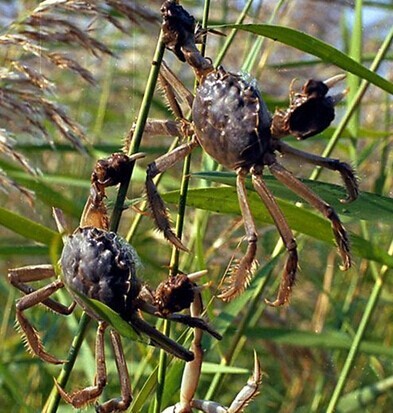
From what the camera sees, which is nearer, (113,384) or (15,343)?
(113,384)

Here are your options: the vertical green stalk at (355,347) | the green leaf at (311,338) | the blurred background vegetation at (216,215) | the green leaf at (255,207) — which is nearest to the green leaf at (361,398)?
the blurred background vegetation at (216,215)

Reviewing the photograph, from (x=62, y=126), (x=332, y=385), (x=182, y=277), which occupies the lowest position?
(x=182, y=277)

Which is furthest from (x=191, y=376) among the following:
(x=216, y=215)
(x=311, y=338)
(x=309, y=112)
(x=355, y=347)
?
(x=216, y=215)

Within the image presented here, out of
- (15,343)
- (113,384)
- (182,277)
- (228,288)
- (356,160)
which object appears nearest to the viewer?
(182,277)

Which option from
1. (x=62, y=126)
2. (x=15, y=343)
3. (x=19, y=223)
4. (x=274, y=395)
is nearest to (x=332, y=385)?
(x=274, y=395)

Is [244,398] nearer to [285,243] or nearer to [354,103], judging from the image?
[285,243]

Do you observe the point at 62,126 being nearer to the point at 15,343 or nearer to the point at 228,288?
the point at 228,288

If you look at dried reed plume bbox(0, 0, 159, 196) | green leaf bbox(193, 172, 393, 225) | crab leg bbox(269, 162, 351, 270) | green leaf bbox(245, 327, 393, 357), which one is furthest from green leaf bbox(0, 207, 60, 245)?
green leaf bbox(245, 327, 393, 357)

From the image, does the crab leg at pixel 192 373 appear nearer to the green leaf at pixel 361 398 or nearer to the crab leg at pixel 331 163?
the crab leg at pixel 331 163
